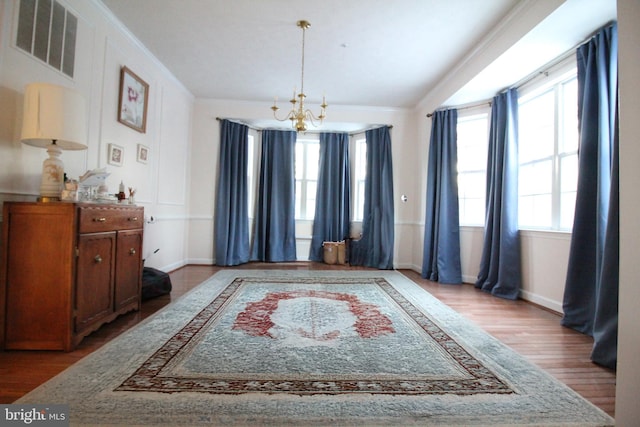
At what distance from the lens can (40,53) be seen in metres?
2.18

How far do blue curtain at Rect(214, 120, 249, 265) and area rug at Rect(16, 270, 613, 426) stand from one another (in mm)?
2447

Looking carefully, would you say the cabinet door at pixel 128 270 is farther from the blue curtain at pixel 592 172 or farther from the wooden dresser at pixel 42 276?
the blue curtain at pixel 592 172

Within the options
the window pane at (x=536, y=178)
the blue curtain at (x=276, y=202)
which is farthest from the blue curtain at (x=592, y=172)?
the blue curtain at (x=276, y=202)

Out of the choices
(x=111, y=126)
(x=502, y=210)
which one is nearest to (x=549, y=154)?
(x=502, y=210)

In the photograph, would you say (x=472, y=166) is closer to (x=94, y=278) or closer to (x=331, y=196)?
(x=331, y=196)

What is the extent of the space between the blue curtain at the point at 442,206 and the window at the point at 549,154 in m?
0.86

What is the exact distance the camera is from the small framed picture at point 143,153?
355cm

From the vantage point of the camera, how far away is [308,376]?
5.16 ft

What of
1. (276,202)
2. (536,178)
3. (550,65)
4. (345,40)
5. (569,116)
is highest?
(345,40)

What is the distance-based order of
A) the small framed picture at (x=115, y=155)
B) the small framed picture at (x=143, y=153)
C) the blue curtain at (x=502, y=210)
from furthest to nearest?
the small framed picture at (x=143, y=153), the blue curtain at (x=502, y=210), the small framed picture at (x=115, y=155)

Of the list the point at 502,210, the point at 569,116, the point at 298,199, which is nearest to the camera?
the point at 569,116

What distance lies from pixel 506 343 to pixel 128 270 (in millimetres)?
2993

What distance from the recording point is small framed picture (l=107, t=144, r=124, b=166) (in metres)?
3.02

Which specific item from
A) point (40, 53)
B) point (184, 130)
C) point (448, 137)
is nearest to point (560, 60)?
point (448, 137)
